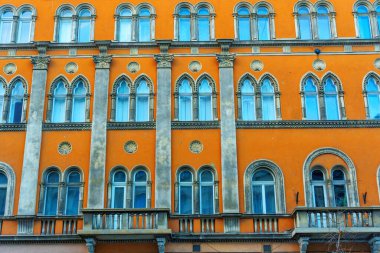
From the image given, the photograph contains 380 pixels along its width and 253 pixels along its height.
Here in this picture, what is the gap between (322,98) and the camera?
28125 mm

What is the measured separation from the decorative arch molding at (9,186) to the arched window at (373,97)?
16870 mm

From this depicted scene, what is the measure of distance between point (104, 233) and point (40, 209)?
153 inches

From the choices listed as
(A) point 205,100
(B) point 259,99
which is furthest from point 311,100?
(A) point 205,100

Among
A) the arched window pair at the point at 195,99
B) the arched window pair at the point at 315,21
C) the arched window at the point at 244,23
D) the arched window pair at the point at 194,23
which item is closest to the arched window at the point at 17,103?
the arched window pair at the point at 195,99

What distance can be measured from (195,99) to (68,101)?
6.09 meters

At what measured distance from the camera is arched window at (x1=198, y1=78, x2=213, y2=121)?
28.0 m

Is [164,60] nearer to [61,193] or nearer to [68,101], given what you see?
[68,101]

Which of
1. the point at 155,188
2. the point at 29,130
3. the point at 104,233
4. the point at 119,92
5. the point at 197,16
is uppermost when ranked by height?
the point at 197,16

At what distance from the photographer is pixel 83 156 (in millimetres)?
27188

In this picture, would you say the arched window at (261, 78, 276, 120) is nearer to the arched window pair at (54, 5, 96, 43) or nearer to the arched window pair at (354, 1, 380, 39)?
the arched window pair at (354, 1, 380, 39)

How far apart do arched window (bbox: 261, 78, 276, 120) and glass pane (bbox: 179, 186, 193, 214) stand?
500 cm

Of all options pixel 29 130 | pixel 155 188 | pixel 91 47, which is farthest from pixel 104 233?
pixel 91 47

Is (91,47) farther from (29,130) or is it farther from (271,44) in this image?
(271,44)

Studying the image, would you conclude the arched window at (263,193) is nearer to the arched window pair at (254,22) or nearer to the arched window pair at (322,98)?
the arched window pair at (322,98)
